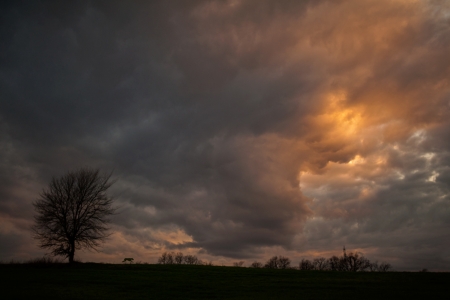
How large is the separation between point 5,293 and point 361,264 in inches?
4074

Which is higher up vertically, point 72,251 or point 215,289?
point 72,251

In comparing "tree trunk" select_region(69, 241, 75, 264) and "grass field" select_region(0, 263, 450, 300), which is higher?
"tree trunk" select_region(69, 241, 75, 264)

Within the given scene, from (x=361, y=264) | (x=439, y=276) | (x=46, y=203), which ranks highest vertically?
(x=46, y=203)

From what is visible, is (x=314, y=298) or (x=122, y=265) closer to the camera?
(x=314, y=298)

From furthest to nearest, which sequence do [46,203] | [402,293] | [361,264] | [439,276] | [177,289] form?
[361,264]
[46,203]
[439,276]
[177,289]
[402,293]

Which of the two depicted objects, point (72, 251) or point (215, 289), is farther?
point (72, 251)

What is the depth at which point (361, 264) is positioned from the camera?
325 feet

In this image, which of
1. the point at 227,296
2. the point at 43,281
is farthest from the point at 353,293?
the point at 43,281

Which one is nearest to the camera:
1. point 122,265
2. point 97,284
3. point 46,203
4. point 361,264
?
point 97,284

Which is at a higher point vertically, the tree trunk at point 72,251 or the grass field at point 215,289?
the tree trunk at point 72,251

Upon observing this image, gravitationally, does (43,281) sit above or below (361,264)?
above

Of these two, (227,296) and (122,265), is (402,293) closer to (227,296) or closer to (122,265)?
(227,296)

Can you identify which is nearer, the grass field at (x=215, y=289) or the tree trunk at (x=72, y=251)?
the grass field at (x=215, y=289)

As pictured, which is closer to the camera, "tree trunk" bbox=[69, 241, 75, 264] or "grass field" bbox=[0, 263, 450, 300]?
"grass field" bbox=[0, 263, 450, 300]
